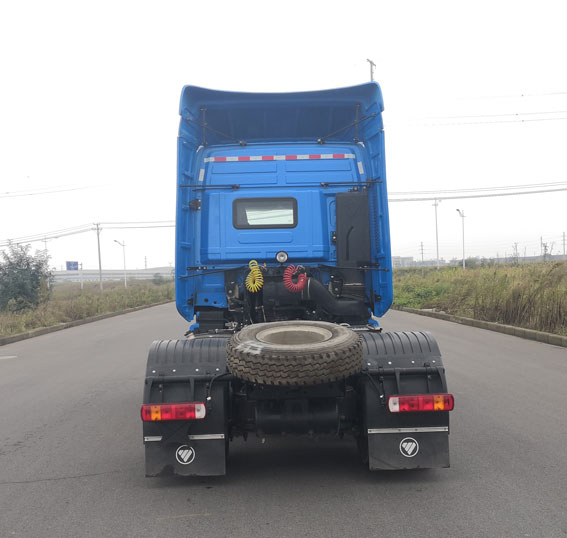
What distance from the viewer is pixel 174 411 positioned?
3654mm

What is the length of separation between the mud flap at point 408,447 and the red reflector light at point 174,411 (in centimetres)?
120

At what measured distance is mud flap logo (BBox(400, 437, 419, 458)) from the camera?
3762 mm

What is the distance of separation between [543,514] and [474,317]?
12893 millimetres

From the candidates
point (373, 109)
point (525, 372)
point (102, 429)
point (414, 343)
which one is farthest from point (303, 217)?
point (525, 372)

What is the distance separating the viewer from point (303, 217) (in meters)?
5.59

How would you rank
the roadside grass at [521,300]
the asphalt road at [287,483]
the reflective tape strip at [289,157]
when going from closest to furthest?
the asphalt road at [287,483] → the reflective tape strip at [289,157] → the roadside grass at [521,300]

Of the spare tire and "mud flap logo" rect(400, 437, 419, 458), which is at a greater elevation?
the spare tire

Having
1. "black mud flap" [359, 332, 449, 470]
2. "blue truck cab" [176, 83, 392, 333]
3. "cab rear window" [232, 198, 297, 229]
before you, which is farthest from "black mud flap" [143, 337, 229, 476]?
"cab rear window" [232, 198, 297, 229]

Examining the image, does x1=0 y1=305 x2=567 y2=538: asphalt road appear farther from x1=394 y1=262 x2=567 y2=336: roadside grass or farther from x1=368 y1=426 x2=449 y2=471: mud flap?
x1=394 y1=262 x2=567 y2=336: roadside grass

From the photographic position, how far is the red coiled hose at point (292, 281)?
5.05 m

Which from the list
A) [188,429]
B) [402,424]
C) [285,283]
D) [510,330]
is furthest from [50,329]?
[402,424]

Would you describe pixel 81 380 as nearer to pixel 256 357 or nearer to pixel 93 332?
pixel 256 357

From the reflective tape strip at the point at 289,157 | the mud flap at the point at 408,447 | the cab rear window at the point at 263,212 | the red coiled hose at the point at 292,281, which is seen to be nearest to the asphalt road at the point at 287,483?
the mud flap at the point at 408,447

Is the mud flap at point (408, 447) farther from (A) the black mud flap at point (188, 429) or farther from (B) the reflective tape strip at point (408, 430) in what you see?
(A) the black mud flap at point (188, 429)
